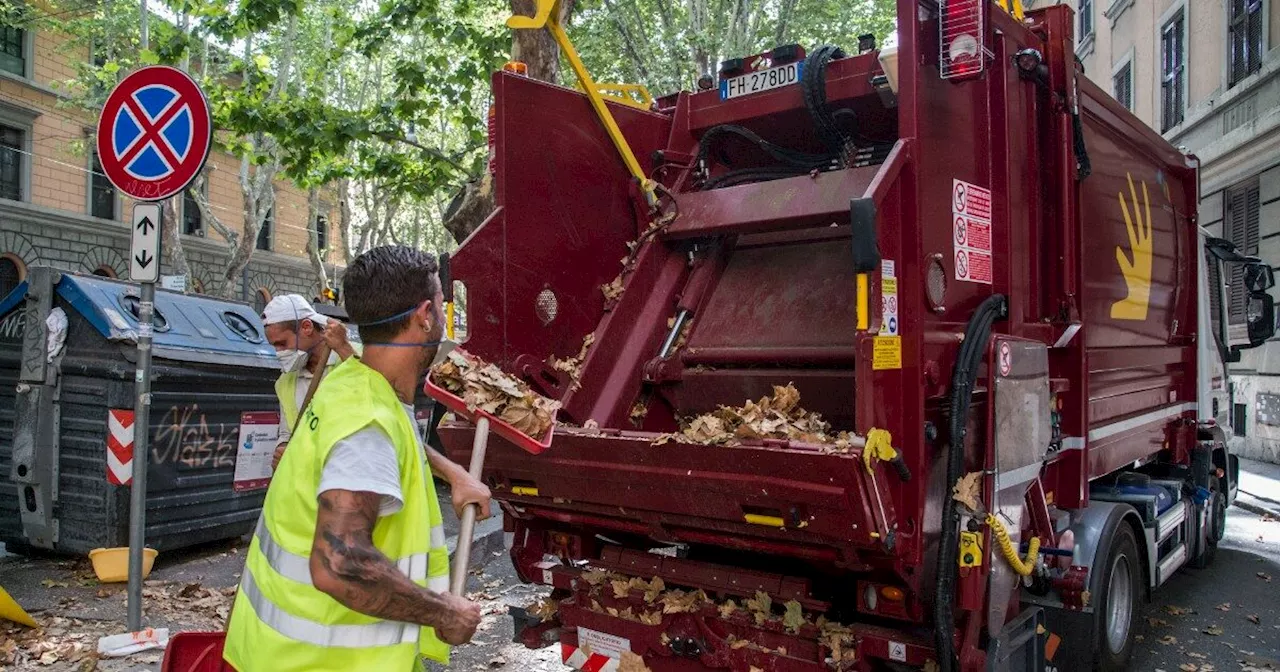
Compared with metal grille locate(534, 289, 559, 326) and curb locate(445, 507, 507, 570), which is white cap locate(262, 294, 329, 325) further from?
curb locate(445, 507, 507, 570)

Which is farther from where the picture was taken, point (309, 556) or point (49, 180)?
point (49, 180)

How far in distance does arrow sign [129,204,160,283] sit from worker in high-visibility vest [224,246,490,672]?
2.78m

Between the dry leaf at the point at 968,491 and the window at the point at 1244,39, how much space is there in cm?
1257

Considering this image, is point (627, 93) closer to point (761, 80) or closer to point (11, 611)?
point (761, 80)

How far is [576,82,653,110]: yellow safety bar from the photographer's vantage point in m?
4.43

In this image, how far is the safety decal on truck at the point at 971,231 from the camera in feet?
10.7

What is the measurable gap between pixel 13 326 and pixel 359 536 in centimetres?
561

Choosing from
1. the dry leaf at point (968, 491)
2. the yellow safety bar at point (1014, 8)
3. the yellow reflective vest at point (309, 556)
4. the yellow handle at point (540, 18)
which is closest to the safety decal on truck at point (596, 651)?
the dry leaf at point (968, 491)

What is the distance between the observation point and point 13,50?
2005 cm

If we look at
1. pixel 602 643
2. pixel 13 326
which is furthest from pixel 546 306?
pixel 13 326

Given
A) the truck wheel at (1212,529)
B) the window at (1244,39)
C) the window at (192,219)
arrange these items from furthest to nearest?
the window at (192,219) → the window at (1244,39) → the truck wheel at (1212,529)

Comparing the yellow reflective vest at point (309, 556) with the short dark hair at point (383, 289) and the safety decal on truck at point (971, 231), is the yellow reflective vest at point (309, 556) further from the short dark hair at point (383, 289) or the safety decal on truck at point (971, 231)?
the safety decal on truck at point (971, 231)

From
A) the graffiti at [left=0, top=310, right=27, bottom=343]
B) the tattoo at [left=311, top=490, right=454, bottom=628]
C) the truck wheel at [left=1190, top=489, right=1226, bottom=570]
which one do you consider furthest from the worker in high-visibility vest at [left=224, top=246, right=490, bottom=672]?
the truck wheel at [left=1190, top=489, right=1226, bottom=570]

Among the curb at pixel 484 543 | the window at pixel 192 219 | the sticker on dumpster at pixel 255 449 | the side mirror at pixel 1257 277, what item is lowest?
the curb at pixel 484 543
